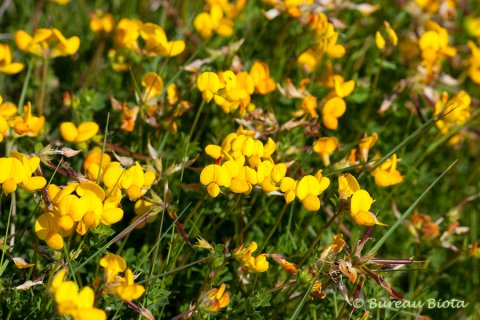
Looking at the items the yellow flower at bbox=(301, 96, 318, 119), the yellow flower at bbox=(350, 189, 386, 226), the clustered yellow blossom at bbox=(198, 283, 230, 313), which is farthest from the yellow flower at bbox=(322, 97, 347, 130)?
the clustered yellow blossom at bbox=(198, 283, 230, 313)

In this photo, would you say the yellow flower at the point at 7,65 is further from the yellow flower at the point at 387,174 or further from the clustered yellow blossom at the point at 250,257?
the yellow flower at the point at 387,174

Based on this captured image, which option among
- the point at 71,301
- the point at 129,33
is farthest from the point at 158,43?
the point at 71,301

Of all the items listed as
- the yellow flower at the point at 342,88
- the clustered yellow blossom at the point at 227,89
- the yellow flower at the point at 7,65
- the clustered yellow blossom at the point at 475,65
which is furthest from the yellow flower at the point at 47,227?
the clustered yellow blossom at the point at 475,65

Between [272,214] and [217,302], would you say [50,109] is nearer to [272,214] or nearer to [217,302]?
[272,214]

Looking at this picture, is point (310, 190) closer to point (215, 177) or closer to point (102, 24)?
point (215, 177)

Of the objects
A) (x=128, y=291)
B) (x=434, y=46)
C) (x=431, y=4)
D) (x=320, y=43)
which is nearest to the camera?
(x=128, y=291)

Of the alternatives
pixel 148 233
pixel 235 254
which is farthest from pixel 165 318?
pixel 235 254
